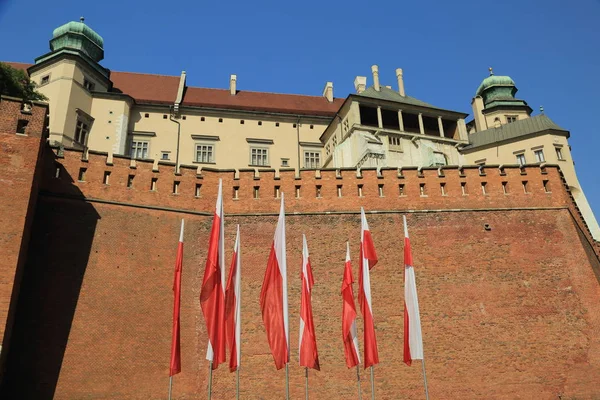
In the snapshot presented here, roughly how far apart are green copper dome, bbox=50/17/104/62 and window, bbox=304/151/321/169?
16191 mm

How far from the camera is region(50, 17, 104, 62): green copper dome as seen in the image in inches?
1346

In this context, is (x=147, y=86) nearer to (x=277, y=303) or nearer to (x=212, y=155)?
(x=212, y=155)

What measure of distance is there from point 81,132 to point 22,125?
17.6 m

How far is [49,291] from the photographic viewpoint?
53.7 ft

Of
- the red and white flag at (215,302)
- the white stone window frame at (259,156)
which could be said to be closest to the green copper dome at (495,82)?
the white stone window frame at (259,156)

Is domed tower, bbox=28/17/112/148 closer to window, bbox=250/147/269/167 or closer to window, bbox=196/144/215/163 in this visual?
window, bbox=196/144/215/163

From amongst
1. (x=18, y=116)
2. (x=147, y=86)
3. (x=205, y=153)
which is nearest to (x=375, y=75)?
(x=205, y=153)

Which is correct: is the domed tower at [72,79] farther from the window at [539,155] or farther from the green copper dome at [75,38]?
the window at [539,155]

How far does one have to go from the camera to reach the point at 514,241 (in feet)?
66.0

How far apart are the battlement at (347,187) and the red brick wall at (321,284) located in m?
0.06

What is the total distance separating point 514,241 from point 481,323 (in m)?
3.71

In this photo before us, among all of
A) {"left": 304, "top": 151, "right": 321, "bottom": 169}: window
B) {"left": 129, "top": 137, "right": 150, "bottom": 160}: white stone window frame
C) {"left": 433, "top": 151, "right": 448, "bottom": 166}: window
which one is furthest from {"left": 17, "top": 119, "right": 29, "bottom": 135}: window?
{"left": 433, "top": 151, "right": 448, "bottom": 166}: window

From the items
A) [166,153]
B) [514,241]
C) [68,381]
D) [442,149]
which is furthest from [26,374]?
[442,149]

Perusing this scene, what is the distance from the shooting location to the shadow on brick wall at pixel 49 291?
1505 cm
